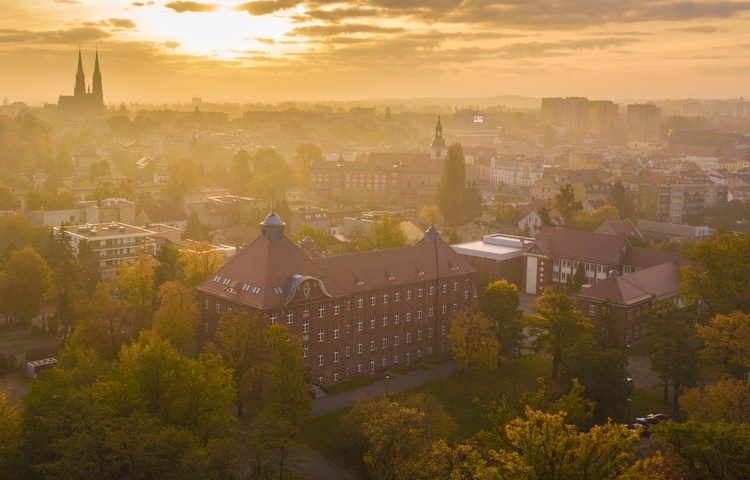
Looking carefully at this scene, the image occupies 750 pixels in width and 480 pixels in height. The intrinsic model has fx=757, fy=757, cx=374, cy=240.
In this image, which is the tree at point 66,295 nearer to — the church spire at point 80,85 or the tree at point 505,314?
the tree at point 505,314

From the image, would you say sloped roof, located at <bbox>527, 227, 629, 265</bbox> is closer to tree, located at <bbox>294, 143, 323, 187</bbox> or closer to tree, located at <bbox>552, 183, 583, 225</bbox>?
tree, located at <bbox>552, 183, 583, 225</bbox>

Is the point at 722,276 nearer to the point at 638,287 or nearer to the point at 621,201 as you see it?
the point at 638,287

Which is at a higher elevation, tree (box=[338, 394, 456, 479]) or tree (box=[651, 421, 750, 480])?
tree (box=[651, 421, 750, 480])

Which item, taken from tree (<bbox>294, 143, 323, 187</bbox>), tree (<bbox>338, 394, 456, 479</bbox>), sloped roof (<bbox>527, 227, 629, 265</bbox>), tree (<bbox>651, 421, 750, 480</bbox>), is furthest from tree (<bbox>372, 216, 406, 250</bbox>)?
tree (<bbox>294, 143, 323, 187</bbox>)

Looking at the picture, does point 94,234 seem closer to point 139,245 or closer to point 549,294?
point 139,245

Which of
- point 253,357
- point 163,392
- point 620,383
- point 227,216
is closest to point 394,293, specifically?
point 253,357

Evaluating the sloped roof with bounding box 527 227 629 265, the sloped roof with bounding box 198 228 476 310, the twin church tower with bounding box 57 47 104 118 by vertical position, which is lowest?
the sloped roof with bounding box 527 227 629 265
